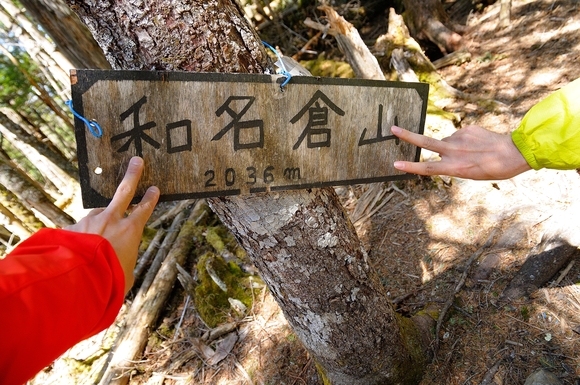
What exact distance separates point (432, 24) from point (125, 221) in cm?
737

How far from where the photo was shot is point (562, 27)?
525 centimetres

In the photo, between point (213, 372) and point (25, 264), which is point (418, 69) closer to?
point (213, 372)

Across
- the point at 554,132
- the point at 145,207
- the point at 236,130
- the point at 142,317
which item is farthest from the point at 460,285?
the point at 142,317

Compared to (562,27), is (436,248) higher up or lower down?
Answer: lower down

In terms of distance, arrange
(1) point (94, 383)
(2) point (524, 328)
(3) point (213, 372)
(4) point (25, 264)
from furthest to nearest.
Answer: (1) point (94, 383)
(3) point (213, 372)
(2) point (524, 328)
(4) point (25, 264)

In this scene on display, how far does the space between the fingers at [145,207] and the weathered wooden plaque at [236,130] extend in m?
0.03

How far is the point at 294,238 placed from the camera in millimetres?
1597

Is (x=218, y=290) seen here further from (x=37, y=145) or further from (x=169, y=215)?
(x=37, y=145)

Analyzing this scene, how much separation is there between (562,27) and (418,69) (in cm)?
245

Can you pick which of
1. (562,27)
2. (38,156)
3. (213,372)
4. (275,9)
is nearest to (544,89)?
(562,27)

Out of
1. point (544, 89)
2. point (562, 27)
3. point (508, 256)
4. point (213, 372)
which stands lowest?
point (213, 372)

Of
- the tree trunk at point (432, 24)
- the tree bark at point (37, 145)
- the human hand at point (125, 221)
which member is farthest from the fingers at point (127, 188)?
the tree trunk at point (432, 24)

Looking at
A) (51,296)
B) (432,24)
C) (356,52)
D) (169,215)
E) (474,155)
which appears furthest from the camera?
(432,24)

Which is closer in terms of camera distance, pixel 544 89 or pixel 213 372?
pixel 213 372
